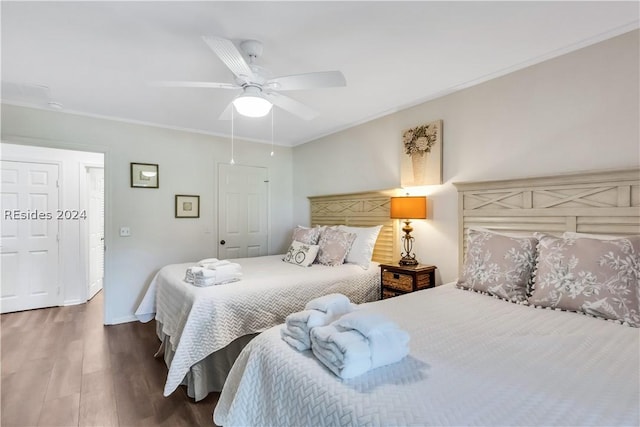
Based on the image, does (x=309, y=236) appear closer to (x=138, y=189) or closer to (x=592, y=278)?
(x=138, y=189)

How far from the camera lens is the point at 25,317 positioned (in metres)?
3.72

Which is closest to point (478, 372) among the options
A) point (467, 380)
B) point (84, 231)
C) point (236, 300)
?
point (467, 380)

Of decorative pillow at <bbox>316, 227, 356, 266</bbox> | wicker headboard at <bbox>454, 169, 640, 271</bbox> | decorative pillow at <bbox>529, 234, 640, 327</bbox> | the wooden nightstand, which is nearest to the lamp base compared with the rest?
the wooden nightstand

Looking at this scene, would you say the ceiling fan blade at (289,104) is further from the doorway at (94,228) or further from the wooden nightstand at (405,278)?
the doorway at (94,228)

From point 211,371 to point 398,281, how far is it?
1732mm

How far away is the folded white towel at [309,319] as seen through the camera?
1.29m

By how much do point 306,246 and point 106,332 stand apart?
237cm

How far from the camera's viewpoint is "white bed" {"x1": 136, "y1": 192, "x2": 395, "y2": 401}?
6.88ft

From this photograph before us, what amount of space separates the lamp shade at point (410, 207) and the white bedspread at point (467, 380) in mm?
1341

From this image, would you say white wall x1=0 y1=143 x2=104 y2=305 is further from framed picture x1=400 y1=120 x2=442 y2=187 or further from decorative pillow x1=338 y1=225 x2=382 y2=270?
framed picture x1=400 y1=120 x2=442 y2=187

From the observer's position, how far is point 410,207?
9.59 ft

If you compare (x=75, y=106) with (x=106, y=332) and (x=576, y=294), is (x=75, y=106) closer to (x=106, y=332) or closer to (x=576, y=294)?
(x=106, y=332)

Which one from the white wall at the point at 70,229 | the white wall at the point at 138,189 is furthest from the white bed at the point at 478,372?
the white wall at the point at 70,229

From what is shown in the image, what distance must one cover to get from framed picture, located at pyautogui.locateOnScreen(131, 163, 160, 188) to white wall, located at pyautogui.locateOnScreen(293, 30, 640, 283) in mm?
2643
